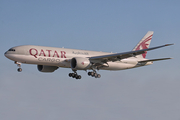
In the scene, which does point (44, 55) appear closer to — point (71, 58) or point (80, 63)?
point (71, 58)

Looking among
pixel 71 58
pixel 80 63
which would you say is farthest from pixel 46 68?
pixel 80 63

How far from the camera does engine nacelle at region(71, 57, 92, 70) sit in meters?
50.9

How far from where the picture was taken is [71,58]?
52781mm

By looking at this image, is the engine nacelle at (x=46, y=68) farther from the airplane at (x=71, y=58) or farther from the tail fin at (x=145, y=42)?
the tail fin at (x=145, y=42)

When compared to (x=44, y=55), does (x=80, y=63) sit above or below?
below

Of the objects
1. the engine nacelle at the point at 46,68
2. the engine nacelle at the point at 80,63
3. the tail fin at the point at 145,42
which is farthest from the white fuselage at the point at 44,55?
the tail fin at the point at 145,42

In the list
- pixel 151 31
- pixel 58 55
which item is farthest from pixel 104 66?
pixel 151 31

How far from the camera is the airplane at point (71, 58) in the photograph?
50.0m

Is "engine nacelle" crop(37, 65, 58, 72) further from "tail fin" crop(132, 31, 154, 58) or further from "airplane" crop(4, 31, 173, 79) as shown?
"tail fin" crop(132, 31, 154, 58)

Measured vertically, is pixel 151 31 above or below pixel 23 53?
above

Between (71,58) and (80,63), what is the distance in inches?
96.2

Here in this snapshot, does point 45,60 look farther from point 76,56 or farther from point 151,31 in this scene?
point 151,31

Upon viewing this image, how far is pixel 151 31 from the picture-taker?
6569 cm

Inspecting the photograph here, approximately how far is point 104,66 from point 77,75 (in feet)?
17.6
